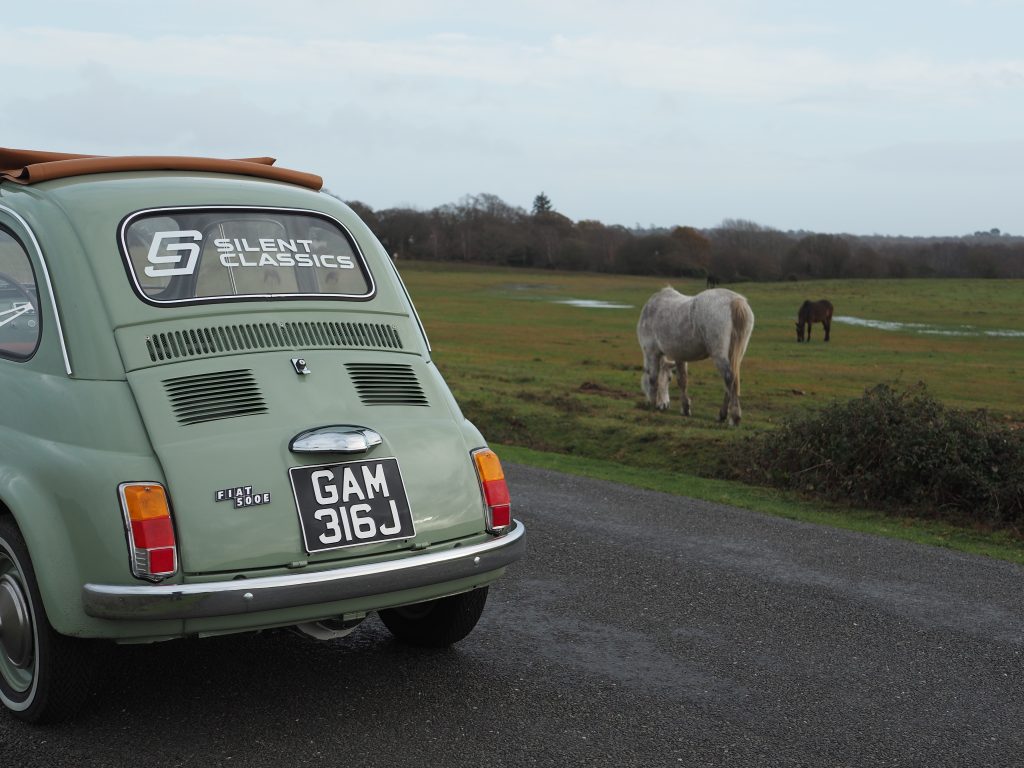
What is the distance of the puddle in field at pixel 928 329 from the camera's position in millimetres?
39531

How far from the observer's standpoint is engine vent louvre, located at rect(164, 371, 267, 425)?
175 inches

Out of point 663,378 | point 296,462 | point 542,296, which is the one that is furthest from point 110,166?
point 542,296

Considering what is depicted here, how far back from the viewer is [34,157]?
5539mm

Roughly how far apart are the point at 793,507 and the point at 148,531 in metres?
7.12

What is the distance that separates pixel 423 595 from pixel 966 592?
13.2 ft

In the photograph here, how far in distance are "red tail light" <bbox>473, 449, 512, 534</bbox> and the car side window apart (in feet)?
6.95

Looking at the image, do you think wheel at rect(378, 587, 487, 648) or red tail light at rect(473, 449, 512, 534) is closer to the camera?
red tail light at rect(473, 449, 512, 534)

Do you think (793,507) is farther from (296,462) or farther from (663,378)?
(663,378)

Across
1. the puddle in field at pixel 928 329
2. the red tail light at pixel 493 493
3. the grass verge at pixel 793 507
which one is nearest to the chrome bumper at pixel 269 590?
the red tail light at pixel 493 493

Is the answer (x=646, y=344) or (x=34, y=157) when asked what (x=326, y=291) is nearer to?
(x=34, y=157)

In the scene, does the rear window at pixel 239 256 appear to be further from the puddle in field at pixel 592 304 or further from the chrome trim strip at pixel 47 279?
the puddle in field at pixel 592 304

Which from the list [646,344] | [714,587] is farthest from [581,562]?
[646,344]

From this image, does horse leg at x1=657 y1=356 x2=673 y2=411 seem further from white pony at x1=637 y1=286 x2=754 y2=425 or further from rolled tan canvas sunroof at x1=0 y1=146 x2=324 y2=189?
rolled tan canvas sunroof at x1=0 y1=146 x2=324 y2=189

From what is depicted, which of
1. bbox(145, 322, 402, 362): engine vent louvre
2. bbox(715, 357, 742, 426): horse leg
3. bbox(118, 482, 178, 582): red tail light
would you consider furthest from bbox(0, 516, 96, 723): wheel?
bbox(715, 357, 742, 426): horse leg
